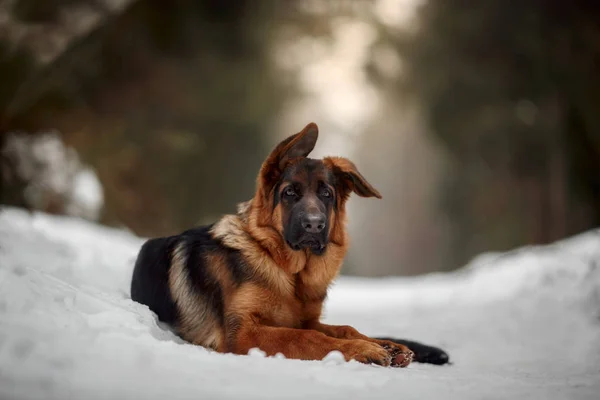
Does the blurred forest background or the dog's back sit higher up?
the blurred forest background

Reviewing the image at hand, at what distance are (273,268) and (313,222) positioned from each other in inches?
18.0

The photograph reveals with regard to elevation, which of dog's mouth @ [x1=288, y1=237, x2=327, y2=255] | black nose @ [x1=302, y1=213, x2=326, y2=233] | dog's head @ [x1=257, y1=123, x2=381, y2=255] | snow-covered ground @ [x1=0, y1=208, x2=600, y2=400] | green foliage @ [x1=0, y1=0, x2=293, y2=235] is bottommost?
snow-covered ground @ [x1=0, y1=208, x2=600, y2=400]

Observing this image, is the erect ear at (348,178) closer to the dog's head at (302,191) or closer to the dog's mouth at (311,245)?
the dog's head at (302,191)

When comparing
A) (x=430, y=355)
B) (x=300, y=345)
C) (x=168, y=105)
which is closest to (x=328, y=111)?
(x=168, y=105)

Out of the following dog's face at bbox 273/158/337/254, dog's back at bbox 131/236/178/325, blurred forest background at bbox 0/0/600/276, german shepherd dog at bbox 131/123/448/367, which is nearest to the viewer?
german shepherd dog at bbox 131/123/448/367

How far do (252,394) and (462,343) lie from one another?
352 cm

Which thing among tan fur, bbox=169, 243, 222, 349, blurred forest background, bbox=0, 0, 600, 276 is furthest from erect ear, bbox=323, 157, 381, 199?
blurred forest background, bbox=0, 0, 600, 276

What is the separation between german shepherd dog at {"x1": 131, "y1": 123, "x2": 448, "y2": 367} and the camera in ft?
11.8

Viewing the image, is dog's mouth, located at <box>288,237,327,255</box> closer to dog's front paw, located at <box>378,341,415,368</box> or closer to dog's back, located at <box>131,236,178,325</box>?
dog's front paw, located at <box>378,341,415,368</box>

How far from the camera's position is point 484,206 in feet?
41.4

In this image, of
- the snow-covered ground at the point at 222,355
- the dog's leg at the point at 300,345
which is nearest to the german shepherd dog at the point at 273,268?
the dog's leg at the point at 300,345

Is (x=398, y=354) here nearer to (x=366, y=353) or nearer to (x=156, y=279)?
(x=366, y=353)

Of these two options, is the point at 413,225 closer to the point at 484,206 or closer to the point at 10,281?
the point at 484,206

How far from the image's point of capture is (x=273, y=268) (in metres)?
3.81
